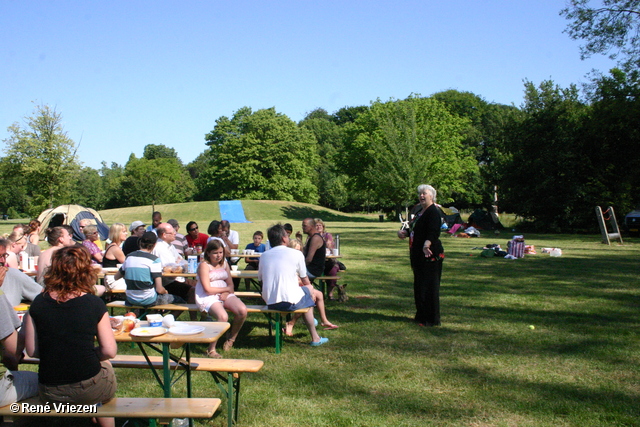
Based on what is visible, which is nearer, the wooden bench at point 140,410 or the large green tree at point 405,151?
the wooden bench at point 140,410

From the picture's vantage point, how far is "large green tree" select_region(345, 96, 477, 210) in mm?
34625

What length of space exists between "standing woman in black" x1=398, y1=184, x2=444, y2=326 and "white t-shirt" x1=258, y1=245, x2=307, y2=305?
6.33 feet

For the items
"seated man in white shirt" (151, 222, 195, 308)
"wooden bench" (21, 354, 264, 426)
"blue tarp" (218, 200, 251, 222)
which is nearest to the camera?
"wooden bench" (21, 354, 264, 426)

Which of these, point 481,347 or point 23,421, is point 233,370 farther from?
point 481,347

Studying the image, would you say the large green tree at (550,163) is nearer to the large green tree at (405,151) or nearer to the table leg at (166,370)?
the large green tree at (405,151)

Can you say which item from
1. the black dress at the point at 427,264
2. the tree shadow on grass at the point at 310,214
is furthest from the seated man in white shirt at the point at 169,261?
the tree shadow on grass at the point at 310,214

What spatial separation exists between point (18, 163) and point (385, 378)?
33.4 meters

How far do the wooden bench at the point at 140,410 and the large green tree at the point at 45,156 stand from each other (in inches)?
1229

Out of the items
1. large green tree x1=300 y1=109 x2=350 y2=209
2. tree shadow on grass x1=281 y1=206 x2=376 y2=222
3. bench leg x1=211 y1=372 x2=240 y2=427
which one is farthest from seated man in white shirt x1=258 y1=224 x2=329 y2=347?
tree shadow on grass x1=281 y1=206 x2=376 y2=222

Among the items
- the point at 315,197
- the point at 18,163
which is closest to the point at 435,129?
the point at 315,197

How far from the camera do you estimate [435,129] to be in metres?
44.5

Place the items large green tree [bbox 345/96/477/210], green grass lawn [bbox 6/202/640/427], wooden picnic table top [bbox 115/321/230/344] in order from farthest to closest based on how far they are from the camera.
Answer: large green tree [bbox 345/96/477/210] < green grass lawn [bbox 6/202/640/427] < wooden picnic table top [bbox 115/321/230/344]

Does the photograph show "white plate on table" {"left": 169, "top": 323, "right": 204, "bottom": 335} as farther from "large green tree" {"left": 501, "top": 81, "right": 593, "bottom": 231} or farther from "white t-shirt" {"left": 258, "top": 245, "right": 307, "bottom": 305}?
"large green tree" {"left": 501, "top": 81, "right": 593, "bottom": 231}

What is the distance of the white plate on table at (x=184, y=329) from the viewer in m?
4.03
